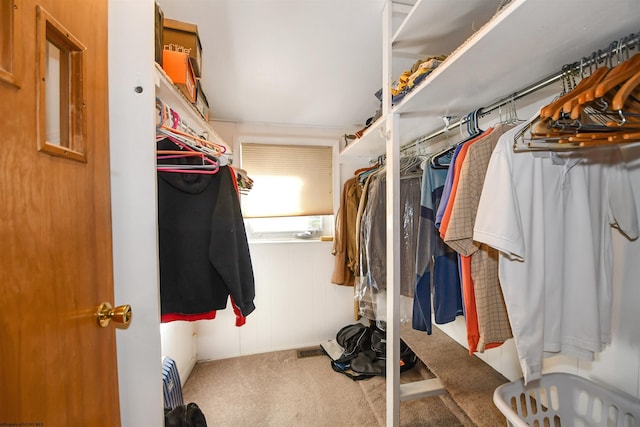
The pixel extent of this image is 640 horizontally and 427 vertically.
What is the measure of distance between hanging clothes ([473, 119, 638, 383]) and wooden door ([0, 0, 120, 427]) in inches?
38.0

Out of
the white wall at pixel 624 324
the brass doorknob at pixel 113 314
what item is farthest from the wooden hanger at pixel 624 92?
the brass doorknob at pixel 113 314

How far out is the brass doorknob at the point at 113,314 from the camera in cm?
51

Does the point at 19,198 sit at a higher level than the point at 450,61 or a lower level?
lower

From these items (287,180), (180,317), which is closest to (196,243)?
(180,317)

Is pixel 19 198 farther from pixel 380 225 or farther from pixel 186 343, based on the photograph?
Result: pixel 186 343

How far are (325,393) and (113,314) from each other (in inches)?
62.3

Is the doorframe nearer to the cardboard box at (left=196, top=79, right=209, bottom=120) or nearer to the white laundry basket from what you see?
the cardboard box at (left=196, top=79, right=209, bottom=120)

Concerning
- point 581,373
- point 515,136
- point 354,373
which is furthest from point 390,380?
point 515,136

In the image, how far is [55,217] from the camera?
0.42 metres

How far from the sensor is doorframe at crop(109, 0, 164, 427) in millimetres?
563

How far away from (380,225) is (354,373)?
3.98 ft

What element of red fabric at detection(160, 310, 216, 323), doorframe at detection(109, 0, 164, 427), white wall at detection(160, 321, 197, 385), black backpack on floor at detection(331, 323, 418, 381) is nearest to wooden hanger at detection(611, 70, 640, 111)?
doorframe at detection(109, 0, 164, 427)

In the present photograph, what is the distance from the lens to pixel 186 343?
5.84 ft

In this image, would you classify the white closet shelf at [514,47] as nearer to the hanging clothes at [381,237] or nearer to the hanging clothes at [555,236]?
the hanging clothes at [555,236]
